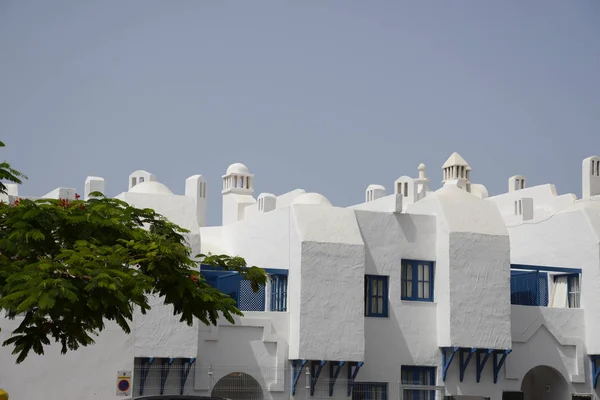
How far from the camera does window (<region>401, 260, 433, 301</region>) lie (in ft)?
99.7

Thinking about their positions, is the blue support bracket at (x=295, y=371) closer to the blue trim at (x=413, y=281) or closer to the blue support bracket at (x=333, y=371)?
the blue support bracket at (x=333, y=371)

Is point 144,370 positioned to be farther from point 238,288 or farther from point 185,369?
point 238,288

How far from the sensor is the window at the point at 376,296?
29.7 m

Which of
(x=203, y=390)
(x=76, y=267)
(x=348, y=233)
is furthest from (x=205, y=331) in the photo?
(x=76, y=267)

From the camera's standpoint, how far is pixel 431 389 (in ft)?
96.0

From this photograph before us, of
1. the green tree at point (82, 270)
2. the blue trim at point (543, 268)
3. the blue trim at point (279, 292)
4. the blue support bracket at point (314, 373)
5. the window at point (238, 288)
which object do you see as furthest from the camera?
the blue trim at point (543, 268)

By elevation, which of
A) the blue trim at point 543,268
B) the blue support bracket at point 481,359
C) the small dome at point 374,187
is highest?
the small dome at point 374,187

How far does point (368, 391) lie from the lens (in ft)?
96.9

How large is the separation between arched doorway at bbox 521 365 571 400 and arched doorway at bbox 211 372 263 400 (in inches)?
400

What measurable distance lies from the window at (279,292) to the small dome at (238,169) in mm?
15442

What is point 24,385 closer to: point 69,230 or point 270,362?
point 270,362

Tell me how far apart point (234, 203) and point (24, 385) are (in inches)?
754

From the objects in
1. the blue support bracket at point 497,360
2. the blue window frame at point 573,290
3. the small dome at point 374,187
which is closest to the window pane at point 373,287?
the blue support bracket at point 497,360

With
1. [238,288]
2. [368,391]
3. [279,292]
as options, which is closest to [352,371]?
[368,391]
